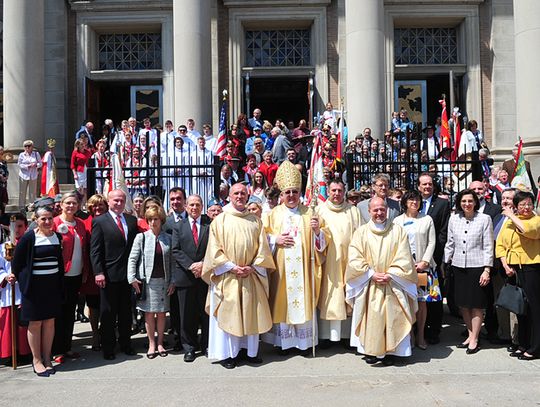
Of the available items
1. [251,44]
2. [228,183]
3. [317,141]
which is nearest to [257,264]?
[317,141]

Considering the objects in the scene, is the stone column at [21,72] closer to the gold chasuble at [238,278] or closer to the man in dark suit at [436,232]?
the gold chasuble at [238,278]

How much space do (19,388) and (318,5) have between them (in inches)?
580

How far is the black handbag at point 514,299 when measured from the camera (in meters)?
6.34

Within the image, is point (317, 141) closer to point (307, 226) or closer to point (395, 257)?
point (307, 226)

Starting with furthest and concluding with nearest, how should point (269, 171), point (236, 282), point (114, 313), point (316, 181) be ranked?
point (269, 171) < point (316, 181) < point (114, 313) < point (236, 282)

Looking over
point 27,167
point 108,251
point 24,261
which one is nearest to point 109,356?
point 108,251

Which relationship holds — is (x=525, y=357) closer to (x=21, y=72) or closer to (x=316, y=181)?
(x=316, y=181)

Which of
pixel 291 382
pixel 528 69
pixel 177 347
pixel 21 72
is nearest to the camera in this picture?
pixel 291 382

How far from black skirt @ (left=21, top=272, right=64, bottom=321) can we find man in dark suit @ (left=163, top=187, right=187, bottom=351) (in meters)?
1.34

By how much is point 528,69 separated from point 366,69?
408cm

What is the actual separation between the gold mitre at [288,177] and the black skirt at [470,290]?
2194 millimetres

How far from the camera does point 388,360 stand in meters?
6.40

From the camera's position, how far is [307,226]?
22.8ft

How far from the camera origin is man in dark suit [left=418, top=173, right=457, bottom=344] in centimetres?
723
